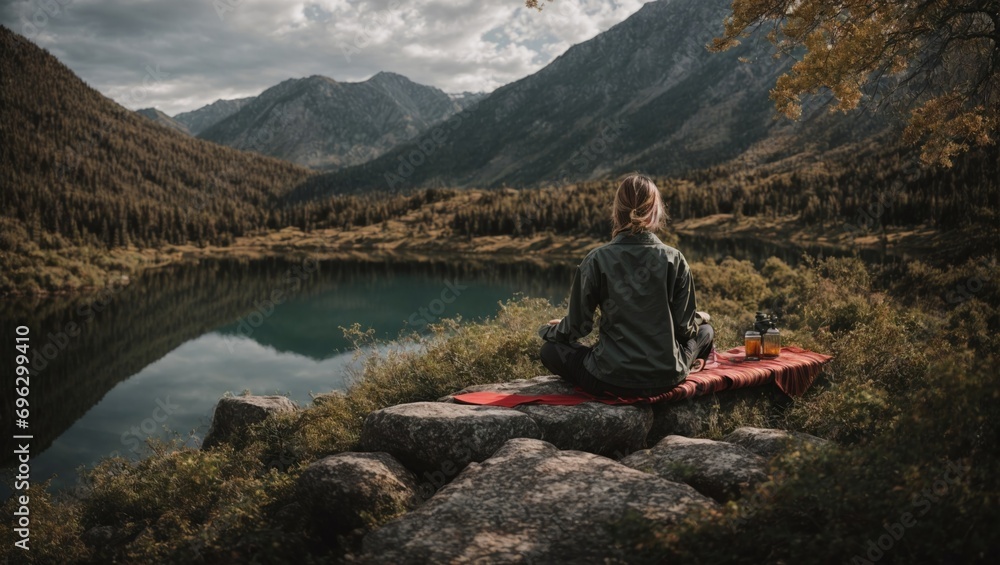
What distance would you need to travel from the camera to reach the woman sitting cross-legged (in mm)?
6465

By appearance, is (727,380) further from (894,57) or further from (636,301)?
(894,57)

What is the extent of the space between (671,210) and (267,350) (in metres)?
86.5

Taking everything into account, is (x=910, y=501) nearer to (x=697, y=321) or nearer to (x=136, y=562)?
(x=697, y=321)

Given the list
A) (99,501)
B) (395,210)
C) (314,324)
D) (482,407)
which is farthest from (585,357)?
(395,210)

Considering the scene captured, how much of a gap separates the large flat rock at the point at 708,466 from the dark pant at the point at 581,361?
85 cm

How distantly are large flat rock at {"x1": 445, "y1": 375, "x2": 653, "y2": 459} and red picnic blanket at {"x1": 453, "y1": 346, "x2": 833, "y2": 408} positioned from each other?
144mm

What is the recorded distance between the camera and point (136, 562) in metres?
5.42

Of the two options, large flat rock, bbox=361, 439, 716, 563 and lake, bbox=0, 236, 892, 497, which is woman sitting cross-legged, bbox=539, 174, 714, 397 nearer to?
large flat rock, bbox=361, 439, 716, 563

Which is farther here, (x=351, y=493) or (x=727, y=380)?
(x=727, y=380)

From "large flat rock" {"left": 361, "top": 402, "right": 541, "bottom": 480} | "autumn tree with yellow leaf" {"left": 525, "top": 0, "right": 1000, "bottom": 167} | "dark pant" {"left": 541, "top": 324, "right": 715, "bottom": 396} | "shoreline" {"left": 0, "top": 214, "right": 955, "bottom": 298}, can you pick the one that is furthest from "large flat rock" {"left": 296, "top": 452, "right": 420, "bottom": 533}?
"shoreline" {"left": 0, "top": 214, "right": 955, "bottom": 298}

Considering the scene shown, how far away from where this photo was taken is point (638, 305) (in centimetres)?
647

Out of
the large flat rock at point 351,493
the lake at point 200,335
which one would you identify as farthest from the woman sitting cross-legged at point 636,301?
the lake at point 200,335

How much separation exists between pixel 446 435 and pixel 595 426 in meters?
1.62

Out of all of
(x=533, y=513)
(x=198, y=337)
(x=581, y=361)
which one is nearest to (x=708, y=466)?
(x=533, y=513)
